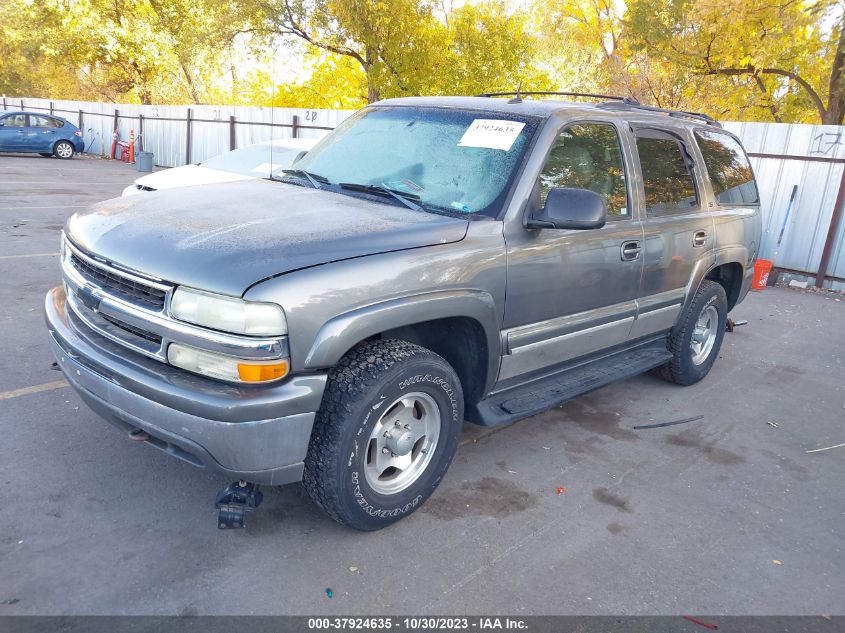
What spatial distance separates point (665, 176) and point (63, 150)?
24.7 metres

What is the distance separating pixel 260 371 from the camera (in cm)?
269

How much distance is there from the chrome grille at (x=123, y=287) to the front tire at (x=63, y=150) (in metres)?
24.3

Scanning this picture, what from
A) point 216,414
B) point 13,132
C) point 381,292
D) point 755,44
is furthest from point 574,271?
point 13,132

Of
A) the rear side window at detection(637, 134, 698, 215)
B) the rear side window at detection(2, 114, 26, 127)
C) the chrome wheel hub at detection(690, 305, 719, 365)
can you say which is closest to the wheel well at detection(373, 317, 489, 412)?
the rear side window at detection(637, 134, 698, 215)

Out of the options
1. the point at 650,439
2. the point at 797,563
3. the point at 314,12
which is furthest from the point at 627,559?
the point at 314,12

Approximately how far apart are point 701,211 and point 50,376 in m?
4.71

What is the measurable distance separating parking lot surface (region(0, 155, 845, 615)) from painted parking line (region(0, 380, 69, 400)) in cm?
2

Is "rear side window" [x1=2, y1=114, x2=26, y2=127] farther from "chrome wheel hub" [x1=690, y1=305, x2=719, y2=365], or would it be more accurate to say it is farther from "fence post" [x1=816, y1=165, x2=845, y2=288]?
"chrome wheel hub" [x1=690, y1=305, x2=719, y2=365]

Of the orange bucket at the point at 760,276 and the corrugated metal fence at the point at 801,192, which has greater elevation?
the corrugated metal fence at the point at 801,192

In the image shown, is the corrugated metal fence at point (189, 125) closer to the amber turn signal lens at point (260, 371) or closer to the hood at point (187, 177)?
the hood at point (187, 177)

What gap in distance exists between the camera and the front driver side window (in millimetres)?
3871

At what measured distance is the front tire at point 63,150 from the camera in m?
24.4

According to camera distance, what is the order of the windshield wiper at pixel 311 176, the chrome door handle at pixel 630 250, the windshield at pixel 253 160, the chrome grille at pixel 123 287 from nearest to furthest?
the chrome grille at pixel 123 287
the windshield wiper at pixel 311 176
the chrome door handle at pixel 630 250
the windshield at pixel 253 160

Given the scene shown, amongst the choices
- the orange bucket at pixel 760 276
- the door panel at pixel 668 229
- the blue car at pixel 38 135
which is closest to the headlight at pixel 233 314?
the door panel at pixel 668 229
